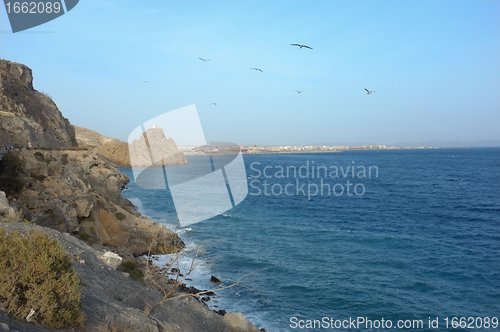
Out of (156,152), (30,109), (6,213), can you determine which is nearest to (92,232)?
(6,213)

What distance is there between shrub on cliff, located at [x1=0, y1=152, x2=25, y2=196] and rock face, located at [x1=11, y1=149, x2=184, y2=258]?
389mm

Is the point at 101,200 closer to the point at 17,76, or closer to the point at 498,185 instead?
the point at 17,76

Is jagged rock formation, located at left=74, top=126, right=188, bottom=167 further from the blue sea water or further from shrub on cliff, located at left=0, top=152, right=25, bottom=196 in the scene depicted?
shrub on cliff, located at left=0, top=152, right=25, bottom=196

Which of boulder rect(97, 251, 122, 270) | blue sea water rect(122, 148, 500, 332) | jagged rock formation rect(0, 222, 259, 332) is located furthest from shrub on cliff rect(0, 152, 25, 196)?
blue sea water rect(122, 148, 500, 332)

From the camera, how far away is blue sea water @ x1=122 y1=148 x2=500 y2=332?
17875 mm

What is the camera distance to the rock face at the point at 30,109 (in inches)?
1450

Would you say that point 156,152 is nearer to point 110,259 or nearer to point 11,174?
point 11,174

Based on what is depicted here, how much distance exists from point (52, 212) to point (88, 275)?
9.47 m

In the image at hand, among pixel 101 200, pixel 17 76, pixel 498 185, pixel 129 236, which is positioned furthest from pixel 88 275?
pixel 498 185

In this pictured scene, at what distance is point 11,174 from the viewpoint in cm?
1738

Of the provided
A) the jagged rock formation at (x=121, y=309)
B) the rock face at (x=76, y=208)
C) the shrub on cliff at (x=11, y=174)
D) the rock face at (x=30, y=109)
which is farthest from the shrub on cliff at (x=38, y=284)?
the rock face at (x=30, y=109)

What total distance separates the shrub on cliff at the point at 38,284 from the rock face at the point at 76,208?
A: 7.54 m

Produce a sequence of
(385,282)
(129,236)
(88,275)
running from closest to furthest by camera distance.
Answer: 1. (88,275)
2. (385,282)
3. (129,236)

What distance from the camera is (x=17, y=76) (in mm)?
47125
